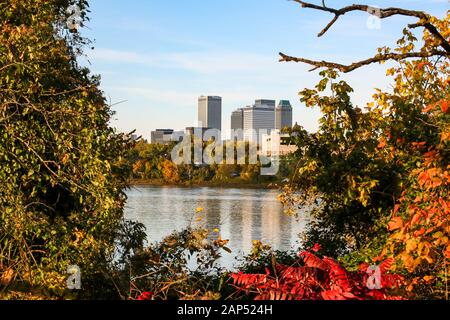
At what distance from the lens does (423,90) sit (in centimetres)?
1081

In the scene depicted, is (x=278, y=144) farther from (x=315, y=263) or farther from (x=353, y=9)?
(x=315, y=263)

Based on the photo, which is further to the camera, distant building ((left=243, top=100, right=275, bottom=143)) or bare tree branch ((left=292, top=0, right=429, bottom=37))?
distant building ((left=243, top=100, right=275, bottom=143))

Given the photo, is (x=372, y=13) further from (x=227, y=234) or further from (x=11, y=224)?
(x=227, y=234)

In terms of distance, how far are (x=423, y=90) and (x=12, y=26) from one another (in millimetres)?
6505

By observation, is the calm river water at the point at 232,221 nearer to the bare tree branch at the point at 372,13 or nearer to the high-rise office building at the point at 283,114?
the high-rise office building at the point at 283,114

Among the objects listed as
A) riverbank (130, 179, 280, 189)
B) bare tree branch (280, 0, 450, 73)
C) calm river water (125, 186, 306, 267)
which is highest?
bare tree branch (280, 0, 450, 73)

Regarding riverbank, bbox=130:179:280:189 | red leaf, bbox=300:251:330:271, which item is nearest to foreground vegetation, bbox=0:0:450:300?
red leaf, bbox=300:251:330:271

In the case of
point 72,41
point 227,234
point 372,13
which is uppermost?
point 72,41

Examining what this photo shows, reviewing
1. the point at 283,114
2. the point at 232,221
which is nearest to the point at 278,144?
the point at 283,114

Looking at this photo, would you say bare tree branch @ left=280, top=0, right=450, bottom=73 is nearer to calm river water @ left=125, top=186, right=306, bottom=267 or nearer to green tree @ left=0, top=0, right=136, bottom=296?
green tree @ left=0, top=0, right=136, bottom=296

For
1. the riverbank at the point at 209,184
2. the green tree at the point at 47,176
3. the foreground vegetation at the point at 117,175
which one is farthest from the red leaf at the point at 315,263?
the riverbank at the point at 209,184

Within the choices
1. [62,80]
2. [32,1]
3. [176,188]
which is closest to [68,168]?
[62,80]

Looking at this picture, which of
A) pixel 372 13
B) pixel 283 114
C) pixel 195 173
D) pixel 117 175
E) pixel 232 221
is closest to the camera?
pixel 372 13

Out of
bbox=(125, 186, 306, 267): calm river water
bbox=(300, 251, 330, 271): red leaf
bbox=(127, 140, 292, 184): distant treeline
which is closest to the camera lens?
bbox=(300, 251, 330, 271): red leaf
